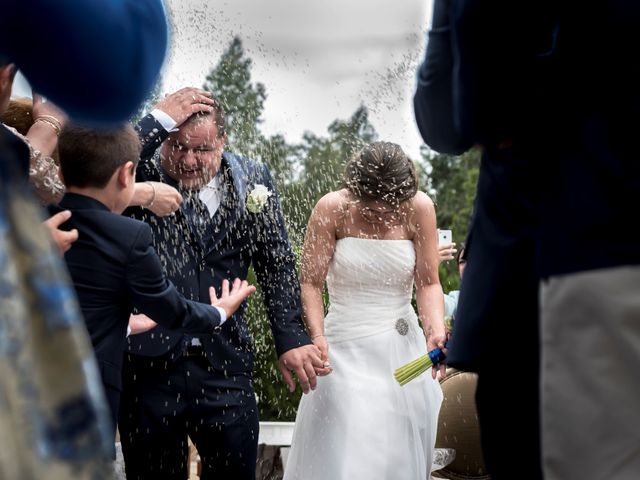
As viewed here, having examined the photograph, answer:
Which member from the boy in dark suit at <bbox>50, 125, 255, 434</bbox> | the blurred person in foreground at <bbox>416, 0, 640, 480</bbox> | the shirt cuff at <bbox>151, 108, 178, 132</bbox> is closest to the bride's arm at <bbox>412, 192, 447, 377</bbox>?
the shirt cuff at <bbox>151, 108, 178, 132</bbox>

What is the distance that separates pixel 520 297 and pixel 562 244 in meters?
0.21

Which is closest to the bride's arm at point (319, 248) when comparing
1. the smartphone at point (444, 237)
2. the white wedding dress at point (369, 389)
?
the white wedding dress at point (369, 389)

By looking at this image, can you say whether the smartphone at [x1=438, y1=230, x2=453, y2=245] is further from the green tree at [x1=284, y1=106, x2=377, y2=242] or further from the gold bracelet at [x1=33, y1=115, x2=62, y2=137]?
the gold bracelet at [x1=33, y1=115, x2=62, y2=137]

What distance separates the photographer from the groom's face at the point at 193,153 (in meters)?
4.79

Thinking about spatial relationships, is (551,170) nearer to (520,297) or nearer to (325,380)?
(520,297)

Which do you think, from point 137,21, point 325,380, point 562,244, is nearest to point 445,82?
point 562,244

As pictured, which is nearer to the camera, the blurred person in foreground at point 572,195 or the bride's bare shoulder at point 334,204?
the blurred person in foreground at point 572,195

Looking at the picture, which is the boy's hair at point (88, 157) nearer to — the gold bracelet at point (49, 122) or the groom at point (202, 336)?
the gold bracelet at point (49, 122)

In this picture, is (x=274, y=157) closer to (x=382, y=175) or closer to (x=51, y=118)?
(x=382, y=175)

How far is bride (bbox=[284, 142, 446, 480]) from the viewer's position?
17.8ft

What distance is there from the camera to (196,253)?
190 inches

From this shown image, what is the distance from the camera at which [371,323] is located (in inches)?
227

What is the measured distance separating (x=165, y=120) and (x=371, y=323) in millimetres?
1877

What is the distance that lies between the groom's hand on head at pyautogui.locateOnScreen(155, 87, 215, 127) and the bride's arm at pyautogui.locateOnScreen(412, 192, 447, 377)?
1.48 m
